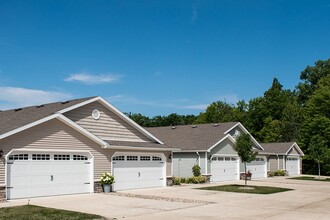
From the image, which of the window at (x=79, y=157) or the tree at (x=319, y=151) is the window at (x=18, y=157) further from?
the tree at (x=319, y=151)

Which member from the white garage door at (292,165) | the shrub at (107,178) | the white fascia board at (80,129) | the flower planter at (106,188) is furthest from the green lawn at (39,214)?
the white garage door at (292,165)

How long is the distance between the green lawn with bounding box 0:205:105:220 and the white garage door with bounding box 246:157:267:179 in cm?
2630

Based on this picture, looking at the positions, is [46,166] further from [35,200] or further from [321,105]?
[321,105]

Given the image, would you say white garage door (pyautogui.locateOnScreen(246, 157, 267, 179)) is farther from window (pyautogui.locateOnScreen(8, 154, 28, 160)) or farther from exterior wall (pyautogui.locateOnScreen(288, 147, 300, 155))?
window (pyautogui.locateOnScreen(8, 154, 28, 160))

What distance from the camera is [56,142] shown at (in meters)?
20.5

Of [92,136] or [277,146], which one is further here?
[277,146]

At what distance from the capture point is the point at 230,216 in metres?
14.4

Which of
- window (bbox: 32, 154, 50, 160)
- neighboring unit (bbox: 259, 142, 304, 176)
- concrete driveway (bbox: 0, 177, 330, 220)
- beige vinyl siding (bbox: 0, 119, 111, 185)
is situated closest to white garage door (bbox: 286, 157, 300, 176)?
neighboring unit (bbox: 259, 142, 304, 176)

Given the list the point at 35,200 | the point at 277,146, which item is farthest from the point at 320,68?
the point at 35,200

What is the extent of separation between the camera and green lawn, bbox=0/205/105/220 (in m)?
13.7

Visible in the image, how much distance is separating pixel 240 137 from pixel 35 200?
47.4 feet

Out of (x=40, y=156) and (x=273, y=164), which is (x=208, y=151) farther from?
(x=273, y=164)

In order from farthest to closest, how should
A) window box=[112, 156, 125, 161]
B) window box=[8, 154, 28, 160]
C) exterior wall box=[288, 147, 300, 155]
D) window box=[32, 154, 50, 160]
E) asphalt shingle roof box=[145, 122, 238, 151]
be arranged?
exterior wall box=[288, 147, 300, 155] → asphalt shingle roof box=[145, 122, 238, 151] → window box=[112, 156, 125, 161] → window box=[32, 154, 50, 160] → window box=[8, 154, 28, 160]

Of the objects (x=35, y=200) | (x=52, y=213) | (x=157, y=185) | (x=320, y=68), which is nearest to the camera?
(x=52, y=213)
